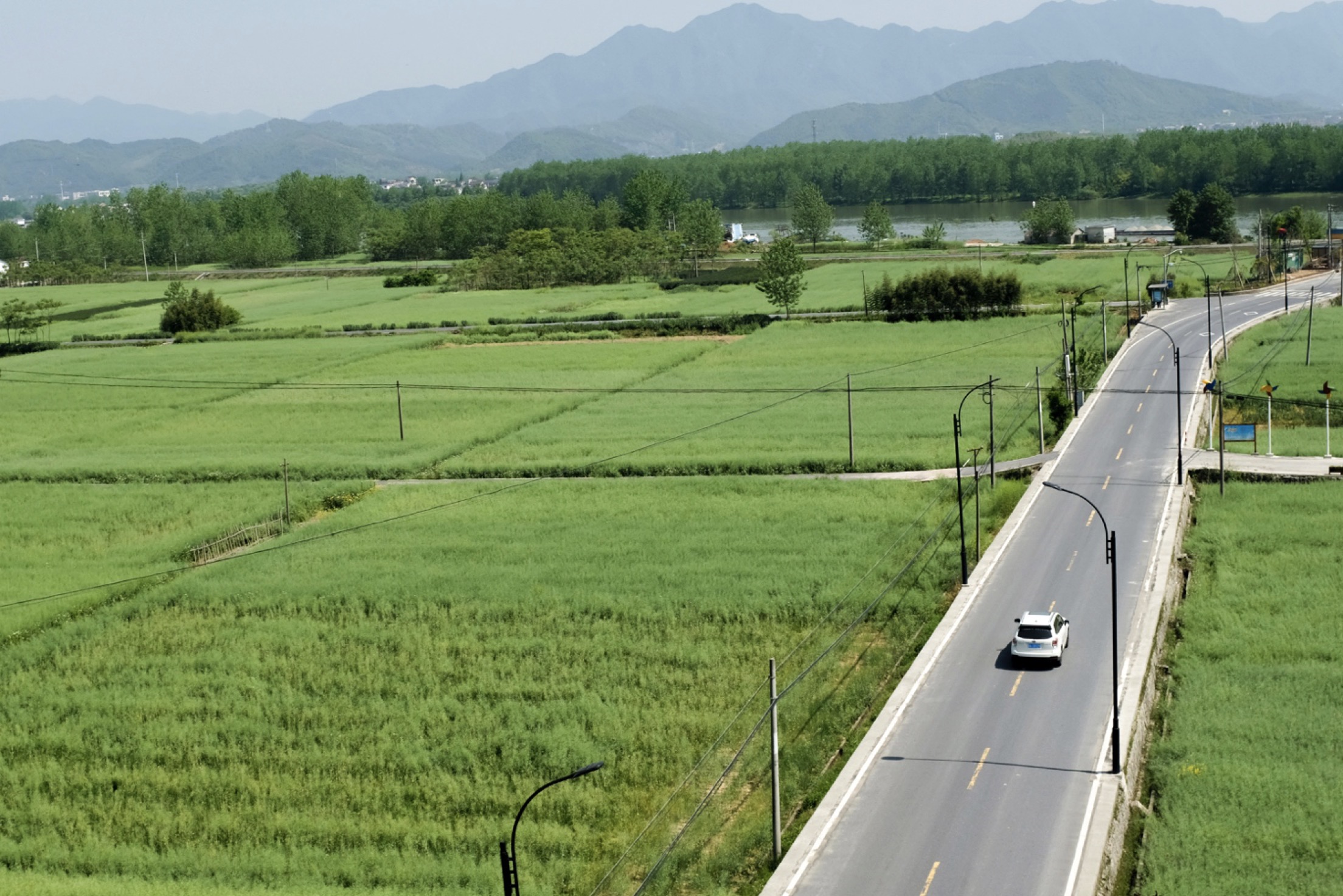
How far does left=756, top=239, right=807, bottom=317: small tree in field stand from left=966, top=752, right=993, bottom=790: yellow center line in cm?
7805

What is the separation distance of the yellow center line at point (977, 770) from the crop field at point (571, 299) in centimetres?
7732

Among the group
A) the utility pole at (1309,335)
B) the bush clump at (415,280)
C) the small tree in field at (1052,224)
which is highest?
the small tree in field at (1052,224)

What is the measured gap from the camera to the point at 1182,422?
59.1m

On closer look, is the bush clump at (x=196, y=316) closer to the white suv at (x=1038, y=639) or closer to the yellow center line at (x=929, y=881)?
the white suv at (x=1038, y=639)

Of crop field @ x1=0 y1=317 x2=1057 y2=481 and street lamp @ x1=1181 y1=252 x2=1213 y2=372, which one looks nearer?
crop field @ x1=0 y1=317 x2=1057 y2=481

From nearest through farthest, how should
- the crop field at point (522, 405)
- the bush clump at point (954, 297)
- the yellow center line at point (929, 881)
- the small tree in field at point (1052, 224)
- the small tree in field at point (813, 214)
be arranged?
the yellow center line at point (929, 881) → the crop field at point (522, 405) → the bush clump at point (954, 297) → the small tree in field at point (1052, 224) → the small tree in field at point (813, 214)

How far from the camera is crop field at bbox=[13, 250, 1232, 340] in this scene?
375ft

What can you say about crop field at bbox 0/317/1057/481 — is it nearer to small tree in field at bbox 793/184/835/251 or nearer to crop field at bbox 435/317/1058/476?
crop field at bbox 435/317/1058/476

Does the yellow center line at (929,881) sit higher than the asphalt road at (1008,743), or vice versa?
the asphalt road at (1008,743)

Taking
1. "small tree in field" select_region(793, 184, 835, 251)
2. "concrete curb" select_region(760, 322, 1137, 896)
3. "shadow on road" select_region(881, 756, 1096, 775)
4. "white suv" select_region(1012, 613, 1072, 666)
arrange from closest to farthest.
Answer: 1. "concrete curb" select_region(760, 322, 1137, 896)
2. "shadow on road" select_region(881, 756, 1096, 775)
3. "white suv" select_region(1012, 613, 1072, 666)
4. "small tree in field" select_region(793, 184, 835, 251)

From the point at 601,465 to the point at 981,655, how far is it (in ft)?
88.5

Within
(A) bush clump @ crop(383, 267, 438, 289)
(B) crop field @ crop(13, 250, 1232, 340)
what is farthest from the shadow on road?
(A) bush clump @ crop(383, 267, 438, 289)

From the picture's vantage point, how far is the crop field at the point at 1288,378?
2258 inches

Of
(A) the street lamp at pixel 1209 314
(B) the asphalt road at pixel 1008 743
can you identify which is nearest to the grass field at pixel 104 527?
(B) the asphalt road at pixel 1008 743
